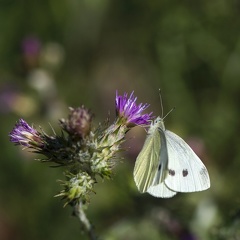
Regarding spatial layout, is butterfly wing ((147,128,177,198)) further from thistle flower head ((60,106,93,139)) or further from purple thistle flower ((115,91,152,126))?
thistle flower head ((60,106,93,139))


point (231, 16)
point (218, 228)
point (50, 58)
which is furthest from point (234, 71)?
point (218, 228)

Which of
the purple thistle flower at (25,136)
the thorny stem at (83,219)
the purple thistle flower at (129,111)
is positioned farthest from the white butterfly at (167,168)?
the purple thistle flower at (25,136)

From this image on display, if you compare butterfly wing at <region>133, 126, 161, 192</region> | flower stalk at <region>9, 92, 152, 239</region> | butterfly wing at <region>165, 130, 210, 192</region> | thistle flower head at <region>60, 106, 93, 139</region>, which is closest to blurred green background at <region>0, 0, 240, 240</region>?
butterfly wing at <region>133, 126, 161, 192</region>

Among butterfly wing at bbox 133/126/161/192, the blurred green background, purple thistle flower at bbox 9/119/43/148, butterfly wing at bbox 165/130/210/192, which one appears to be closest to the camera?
butterfly wing at bbox 165/130/210/192

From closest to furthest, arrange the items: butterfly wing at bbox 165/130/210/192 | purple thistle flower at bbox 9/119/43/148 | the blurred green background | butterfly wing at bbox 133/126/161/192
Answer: butterfly wing at bbox 165/130/210/192 < butterfly wing at bbox 133/126/161/192 < purple thistle flower at bbox 9/119/43/148 < the blurred green background

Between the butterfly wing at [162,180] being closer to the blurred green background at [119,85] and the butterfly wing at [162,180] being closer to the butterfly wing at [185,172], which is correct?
the butterfly wing at [185,172]

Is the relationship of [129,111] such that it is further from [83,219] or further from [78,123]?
[83,219]

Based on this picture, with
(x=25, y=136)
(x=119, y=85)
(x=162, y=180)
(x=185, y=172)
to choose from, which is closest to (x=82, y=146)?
(x=25, y=136)
